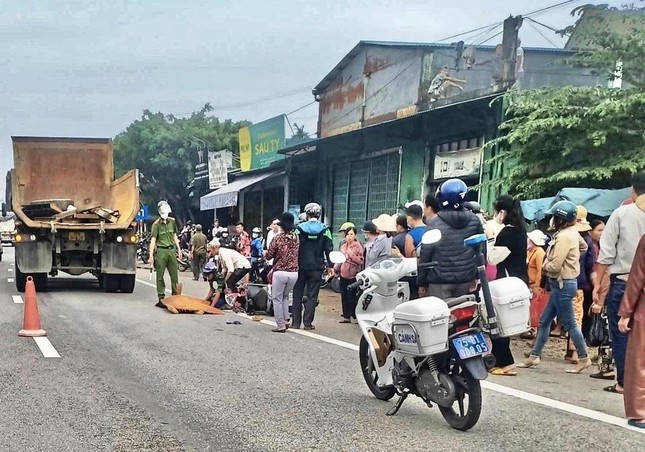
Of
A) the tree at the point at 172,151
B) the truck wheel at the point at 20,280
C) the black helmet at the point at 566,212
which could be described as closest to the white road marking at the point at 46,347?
the black helmet at the point at 566,212

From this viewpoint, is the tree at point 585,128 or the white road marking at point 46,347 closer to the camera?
the white road marking at point 46,347

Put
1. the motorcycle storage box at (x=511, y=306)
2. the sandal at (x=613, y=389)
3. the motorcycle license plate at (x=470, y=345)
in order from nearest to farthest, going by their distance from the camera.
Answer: the motorcycle license plate at (x=470, y=345) → the motorcycle storage box at (x=511, y=306) → the sandal at (x=613, y=389)

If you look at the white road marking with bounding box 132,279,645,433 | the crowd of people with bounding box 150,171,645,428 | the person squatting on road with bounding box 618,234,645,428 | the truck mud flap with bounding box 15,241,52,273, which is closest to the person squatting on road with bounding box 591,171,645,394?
the crowd of people with bounding box 150,171,645,428

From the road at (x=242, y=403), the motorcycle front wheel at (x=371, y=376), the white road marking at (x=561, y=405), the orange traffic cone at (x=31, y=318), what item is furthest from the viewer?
the orange traffic cone at (x=31, y=318)

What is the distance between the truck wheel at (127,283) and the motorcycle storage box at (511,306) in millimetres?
11507

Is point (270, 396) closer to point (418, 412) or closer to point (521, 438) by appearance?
point (418, 412)

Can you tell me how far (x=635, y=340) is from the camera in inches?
227

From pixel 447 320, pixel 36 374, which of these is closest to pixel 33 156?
pixel 36 374

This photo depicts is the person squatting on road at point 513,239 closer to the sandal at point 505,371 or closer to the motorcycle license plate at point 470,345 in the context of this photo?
the sandal at point 505,371

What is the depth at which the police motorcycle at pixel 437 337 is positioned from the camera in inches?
213

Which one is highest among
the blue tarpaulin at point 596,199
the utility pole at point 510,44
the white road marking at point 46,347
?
the utility pole at point 510,44

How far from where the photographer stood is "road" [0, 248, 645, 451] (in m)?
5.23

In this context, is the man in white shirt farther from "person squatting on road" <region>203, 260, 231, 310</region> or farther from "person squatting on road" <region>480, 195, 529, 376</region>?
"person squatting on road" <region>480, 195, 529, 376</region>

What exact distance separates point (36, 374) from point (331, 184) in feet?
58.0
